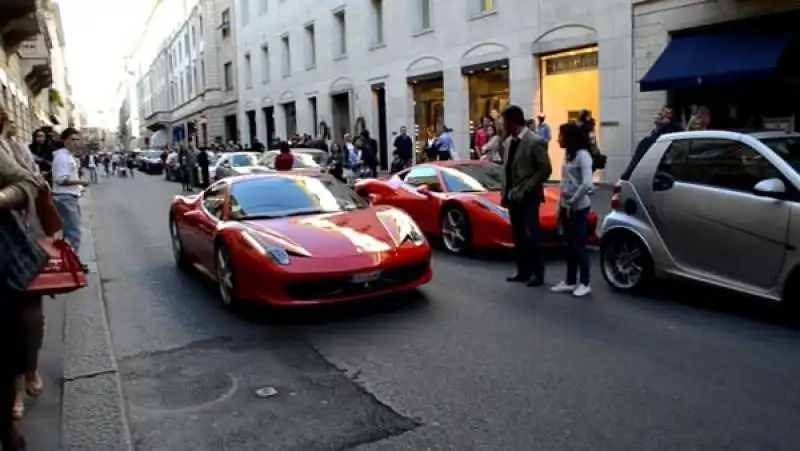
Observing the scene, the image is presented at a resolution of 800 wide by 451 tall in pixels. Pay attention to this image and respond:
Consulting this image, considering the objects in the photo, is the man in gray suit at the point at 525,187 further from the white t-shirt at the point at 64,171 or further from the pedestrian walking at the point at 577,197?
the white t-shirt at the point at 64,171

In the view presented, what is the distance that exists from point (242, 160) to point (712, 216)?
60.4 ft

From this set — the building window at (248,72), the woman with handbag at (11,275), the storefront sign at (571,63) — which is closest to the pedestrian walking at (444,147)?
the storefront sign at (571,63)

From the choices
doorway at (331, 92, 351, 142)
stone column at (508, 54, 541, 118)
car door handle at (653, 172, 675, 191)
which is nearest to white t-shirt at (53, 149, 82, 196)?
car door handle at (653, 172, 675, 191)

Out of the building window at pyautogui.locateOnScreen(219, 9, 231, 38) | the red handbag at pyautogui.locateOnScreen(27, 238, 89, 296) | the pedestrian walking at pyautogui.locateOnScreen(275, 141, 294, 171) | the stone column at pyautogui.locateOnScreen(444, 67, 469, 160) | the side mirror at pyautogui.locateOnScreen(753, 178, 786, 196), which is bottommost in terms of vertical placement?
the red handbag at pyautogui.locateOnScreen(27, 238, 89, 296)

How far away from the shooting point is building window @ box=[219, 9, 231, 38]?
48406 millimetres

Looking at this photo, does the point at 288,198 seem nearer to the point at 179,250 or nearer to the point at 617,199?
the point at 179,250

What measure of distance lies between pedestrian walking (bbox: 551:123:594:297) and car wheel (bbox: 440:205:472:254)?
2.47 metres

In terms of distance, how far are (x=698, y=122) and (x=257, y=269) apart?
7.75 m

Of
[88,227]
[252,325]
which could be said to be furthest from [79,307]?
[88,227]

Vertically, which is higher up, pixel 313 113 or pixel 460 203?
pixel 313 113

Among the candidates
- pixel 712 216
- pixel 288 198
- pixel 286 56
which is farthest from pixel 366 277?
pixel 286 56

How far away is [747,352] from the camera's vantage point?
5285 mm

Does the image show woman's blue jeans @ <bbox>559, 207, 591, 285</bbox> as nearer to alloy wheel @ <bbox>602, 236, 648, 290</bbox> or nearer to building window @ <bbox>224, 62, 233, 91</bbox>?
alloy wheel @ <bbox>602, 236, 648, 290</bbox>

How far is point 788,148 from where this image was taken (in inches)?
246
